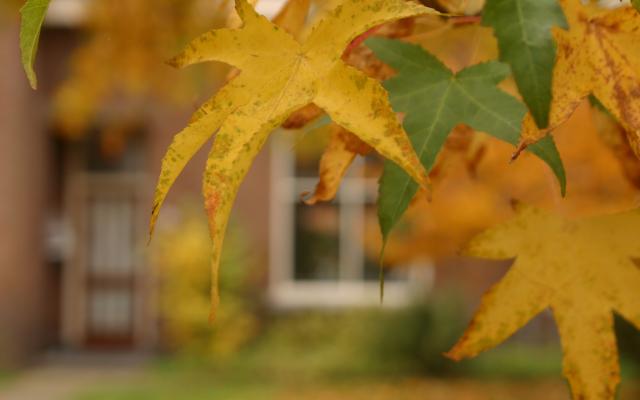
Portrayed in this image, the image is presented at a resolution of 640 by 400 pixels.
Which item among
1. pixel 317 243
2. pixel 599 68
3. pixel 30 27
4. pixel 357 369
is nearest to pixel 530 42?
pixel 599 68

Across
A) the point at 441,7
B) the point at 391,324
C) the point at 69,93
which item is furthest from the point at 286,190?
the point at 441,7

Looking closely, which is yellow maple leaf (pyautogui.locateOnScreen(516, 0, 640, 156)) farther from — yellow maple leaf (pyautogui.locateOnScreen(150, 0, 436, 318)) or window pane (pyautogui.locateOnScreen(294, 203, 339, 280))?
window pane (pyautogui.locateOnScreen(294, 203, 339, 280))

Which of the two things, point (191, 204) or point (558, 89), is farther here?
point (191, 204)

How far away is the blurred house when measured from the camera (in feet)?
30.9

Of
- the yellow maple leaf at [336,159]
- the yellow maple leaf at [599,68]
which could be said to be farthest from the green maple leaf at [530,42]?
the yellow maple leaf at [336,159]

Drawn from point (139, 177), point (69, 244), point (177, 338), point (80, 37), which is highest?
point (80, 37)

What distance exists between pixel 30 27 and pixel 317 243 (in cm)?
913

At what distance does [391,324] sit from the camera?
8.97m

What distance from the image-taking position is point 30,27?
2.40 ft

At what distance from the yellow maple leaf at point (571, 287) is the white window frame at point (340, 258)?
8.82m

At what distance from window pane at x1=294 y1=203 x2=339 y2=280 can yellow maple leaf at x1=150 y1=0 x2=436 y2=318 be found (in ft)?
29.7

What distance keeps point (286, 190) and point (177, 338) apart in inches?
76.3

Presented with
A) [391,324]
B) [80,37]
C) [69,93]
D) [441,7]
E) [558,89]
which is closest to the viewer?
[558,89]

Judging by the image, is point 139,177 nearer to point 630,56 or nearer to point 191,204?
point 191,204
